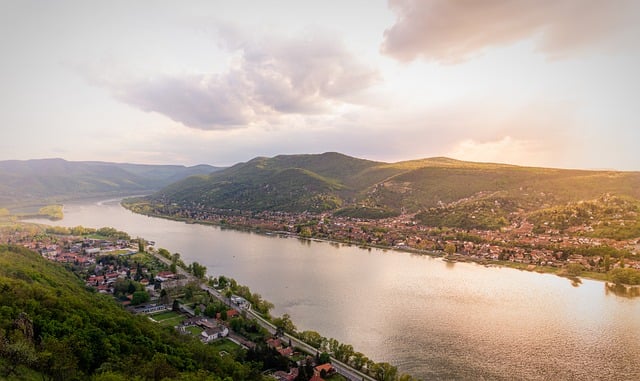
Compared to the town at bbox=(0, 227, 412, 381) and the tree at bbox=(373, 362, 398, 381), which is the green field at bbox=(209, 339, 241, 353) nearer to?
the town at bbox=(0, 227, 412, 381)

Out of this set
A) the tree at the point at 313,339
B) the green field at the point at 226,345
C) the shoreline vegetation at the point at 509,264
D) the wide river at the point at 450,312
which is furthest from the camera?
the shoreline vegetation at the point at 509,264

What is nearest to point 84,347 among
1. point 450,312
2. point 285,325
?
point 285,325

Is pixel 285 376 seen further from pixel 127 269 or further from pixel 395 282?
pixel 127 269

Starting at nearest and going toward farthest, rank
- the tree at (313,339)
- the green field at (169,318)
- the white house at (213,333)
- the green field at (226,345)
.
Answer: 1. the green field at (226,345)
2. the tree at (313,339)
3. the white house at (213,333)
4. the green field at (169,318)

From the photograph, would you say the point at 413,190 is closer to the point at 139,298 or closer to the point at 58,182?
the point at 139,298

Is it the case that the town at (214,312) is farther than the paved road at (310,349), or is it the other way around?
the town at (214,312)

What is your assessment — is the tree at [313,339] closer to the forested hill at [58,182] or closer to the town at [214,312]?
the town at [214,312]

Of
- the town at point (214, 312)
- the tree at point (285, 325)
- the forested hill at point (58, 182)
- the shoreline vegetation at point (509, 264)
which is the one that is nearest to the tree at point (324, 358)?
the town at point (214, 312)
